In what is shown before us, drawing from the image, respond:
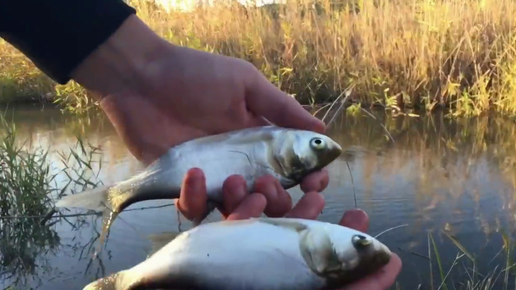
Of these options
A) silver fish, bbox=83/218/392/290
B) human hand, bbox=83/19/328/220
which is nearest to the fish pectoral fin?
silver fish, bbox=83/218/392/290

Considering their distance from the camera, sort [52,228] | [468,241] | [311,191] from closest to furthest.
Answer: [311,191], [468,241], [52,228]

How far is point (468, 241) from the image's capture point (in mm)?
3186

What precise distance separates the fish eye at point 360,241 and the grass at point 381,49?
4455mm

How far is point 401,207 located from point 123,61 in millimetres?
2149

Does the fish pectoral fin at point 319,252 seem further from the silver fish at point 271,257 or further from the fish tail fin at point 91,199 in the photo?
the fish tail fin at point 91,199

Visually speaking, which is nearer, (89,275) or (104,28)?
(104,28)

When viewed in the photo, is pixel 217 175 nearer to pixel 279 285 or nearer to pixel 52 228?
pixel 279 285

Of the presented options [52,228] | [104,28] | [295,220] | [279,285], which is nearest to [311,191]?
[295,220]

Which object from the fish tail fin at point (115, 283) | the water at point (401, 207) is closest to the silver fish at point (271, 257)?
the fish tail fin at point (115, 283)

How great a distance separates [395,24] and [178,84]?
475 cm

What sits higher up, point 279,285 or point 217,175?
point 217,175

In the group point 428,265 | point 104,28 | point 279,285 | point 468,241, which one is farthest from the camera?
point 468,241

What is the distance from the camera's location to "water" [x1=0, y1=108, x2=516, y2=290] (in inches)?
122

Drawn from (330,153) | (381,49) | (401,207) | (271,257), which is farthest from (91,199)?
(381,49)
